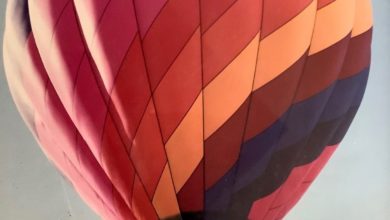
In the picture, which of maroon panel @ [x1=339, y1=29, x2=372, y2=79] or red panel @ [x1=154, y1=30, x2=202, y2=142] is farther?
maroon panel @ [x1=339, y1=29, x2=372, y2=79]

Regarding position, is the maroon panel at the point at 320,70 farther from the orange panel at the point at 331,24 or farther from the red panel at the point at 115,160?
the red panel at the point at 115,160

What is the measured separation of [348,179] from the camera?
0.81m

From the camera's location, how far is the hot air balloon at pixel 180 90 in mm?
448

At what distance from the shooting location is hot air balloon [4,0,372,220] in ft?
1.47

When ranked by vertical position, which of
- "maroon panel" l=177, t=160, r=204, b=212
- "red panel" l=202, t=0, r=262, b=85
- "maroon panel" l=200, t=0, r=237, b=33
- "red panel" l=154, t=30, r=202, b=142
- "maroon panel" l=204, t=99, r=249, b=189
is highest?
"maroon panel" l=200, t=0, r=237, b=33

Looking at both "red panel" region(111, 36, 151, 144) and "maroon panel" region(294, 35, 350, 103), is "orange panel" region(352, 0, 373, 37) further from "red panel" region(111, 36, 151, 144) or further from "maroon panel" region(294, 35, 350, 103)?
"red panel" region(111, 36, 151, 144)

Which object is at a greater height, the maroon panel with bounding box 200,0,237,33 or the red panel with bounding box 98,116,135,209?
the maroon panel with bounding box 200,0,237,33

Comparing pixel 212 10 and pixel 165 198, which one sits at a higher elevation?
pixel 212 10

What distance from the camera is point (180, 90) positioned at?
1.50 feet

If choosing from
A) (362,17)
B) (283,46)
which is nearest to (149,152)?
(283,46)

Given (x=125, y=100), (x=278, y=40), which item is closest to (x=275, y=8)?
(x=278, y=40)

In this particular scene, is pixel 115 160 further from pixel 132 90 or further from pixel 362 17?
pixel 362 17

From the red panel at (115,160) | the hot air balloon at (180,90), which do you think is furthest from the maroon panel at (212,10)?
the red panel at (115,160)

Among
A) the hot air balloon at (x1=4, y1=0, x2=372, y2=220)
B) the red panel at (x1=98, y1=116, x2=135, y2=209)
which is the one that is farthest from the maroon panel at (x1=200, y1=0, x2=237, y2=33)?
the red panel at (x1=98, y1=116, x2=135, y2=209)
